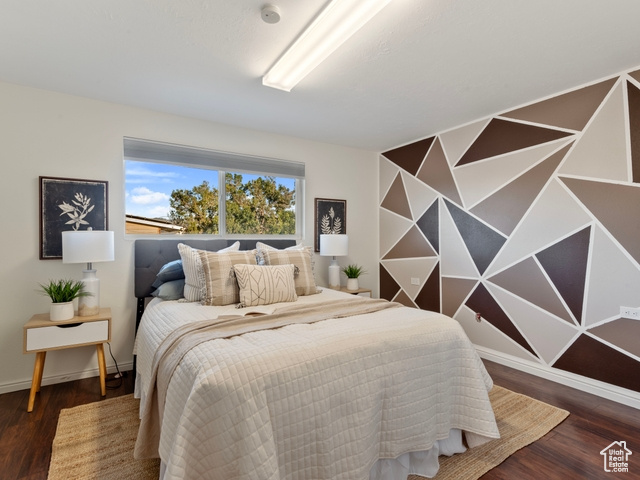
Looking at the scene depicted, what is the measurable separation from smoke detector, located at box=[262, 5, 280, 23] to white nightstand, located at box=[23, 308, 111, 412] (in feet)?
7.91

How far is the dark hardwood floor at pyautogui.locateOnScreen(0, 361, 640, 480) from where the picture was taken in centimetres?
169

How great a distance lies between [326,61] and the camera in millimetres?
2279

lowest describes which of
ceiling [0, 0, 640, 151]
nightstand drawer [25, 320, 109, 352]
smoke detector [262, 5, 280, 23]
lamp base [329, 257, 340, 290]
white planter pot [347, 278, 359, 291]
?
nightstand drawer [25, 320, 109, 352]

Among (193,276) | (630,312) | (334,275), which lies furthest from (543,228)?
(193,276)

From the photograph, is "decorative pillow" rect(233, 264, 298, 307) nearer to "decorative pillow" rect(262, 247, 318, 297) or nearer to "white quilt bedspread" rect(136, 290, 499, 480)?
"decorative pillow" rect(262, 247, 318, 297)

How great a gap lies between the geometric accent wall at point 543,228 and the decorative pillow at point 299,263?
171 cm

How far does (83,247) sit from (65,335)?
66cm

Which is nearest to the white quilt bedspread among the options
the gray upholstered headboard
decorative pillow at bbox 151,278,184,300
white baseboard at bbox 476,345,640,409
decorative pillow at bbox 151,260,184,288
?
decorative pillow at bbox 151,278,184,300

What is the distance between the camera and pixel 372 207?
4.64m

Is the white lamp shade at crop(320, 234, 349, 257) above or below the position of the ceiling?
below

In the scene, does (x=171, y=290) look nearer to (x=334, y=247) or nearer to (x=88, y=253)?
(x=88, y=253)

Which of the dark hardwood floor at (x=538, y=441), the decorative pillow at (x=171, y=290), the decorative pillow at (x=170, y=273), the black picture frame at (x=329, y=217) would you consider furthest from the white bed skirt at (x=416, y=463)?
the black picture frame at (x=329, y=217)

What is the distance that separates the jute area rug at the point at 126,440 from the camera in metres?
1.68

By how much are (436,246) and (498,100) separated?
1.64 m
